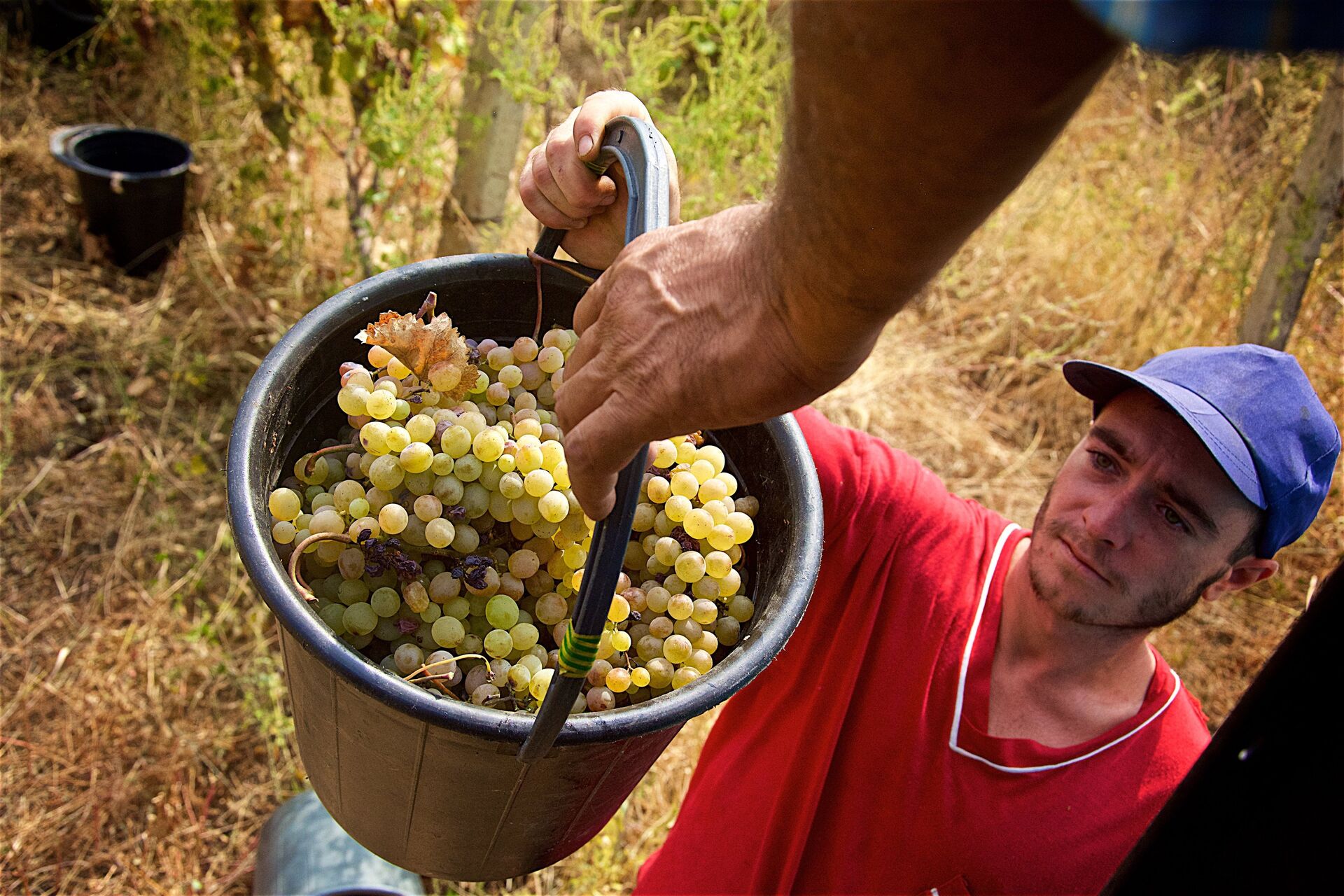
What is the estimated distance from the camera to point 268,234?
3328 millimetres

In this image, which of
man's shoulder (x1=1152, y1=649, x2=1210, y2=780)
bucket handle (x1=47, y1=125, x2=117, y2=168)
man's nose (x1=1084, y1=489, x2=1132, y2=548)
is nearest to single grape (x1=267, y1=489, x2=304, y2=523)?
man's nose (x1=1084, y1=489, x2=1132, y2=548)

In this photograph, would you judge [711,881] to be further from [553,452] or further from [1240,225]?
[1240,225]

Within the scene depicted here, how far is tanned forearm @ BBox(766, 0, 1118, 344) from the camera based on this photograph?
1.52 feet

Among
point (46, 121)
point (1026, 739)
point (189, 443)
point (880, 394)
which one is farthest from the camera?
point (46, 121)

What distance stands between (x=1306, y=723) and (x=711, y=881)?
3.96ft

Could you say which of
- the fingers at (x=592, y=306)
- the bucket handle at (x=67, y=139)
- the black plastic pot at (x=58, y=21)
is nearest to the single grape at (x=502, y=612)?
the fingers at (x=592, y=306)

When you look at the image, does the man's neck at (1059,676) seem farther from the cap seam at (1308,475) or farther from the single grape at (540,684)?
the single grape at (540,684)

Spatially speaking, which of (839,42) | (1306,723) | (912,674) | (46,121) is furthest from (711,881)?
(46,121)

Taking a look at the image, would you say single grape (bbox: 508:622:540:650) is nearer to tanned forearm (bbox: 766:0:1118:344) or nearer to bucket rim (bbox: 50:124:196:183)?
tanned forearm (bbox: 766:0:1118:344)

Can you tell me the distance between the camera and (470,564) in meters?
0.94

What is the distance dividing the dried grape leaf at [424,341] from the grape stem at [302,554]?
0.19m

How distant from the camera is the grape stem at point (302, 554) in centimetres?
83

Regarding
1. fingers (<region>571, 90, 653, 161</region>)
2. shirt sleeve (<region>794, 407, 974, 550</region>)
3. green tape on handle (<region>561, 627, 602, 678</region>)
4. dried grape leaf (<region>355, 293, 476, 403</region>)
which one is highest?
fingers (<region>571, 90, 653, 161</region>)

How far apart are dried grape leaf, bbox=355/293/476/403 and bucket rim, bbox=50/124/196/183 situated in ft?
9.02
